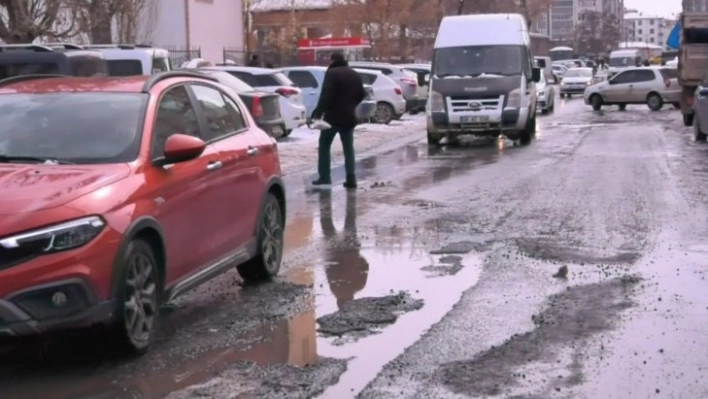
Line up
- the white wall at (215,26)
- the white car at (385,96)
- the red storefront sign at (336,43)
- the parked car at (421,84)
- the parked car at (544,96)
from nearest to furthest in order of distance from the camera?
the white car at (385,96)
the parked car at (544,96)
the parked car at (421,84)
the white wall at (215,26)
the red storefront sign at (336,43)

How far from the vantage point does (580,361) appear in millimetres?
6613

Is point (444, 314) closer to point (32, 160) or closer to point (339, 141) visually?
point (32, 160)

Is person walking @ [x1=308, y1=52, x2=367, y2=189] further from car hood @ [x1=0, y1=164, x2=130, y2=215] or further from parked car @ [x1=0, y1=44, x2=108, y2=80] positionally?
car hood @ [x1=0, y1=164, x2=130, y2=215]

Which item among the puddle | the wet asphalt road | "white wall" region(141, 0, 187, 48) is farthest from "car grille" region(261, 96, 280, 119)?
"white wall" region(141, 0, 187, 48)

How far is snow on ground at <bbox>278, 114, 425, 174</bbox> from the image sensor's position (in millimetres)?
20500

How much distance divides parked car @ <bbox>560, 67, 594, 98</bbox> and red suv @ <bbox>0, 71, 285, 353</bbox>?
157ft

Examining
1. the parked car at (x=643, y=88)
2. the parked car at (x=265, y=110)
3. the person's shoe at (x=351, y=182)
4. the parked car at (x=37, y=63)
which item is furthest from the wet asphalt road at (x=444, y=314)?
the parked car at (x=643, y=88)

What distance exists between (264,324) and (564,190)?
7.86 meters

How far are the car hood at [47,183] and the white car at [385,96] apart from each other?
25487 millimetres

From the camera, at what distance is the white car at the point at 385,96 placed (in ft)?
106

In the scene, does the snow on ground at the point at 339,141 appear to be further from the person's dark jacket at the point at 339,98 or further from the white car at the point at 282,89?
the person's dark jacket at the point at 339,98

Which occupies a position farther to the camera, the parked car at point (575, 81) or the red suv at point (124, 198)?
the parked car at point (575, 81)

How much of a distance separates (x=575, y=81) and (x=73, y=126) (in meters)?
49.9

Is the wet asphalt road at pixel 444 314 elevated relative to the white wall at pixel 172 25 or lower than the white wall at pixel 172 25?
lower
